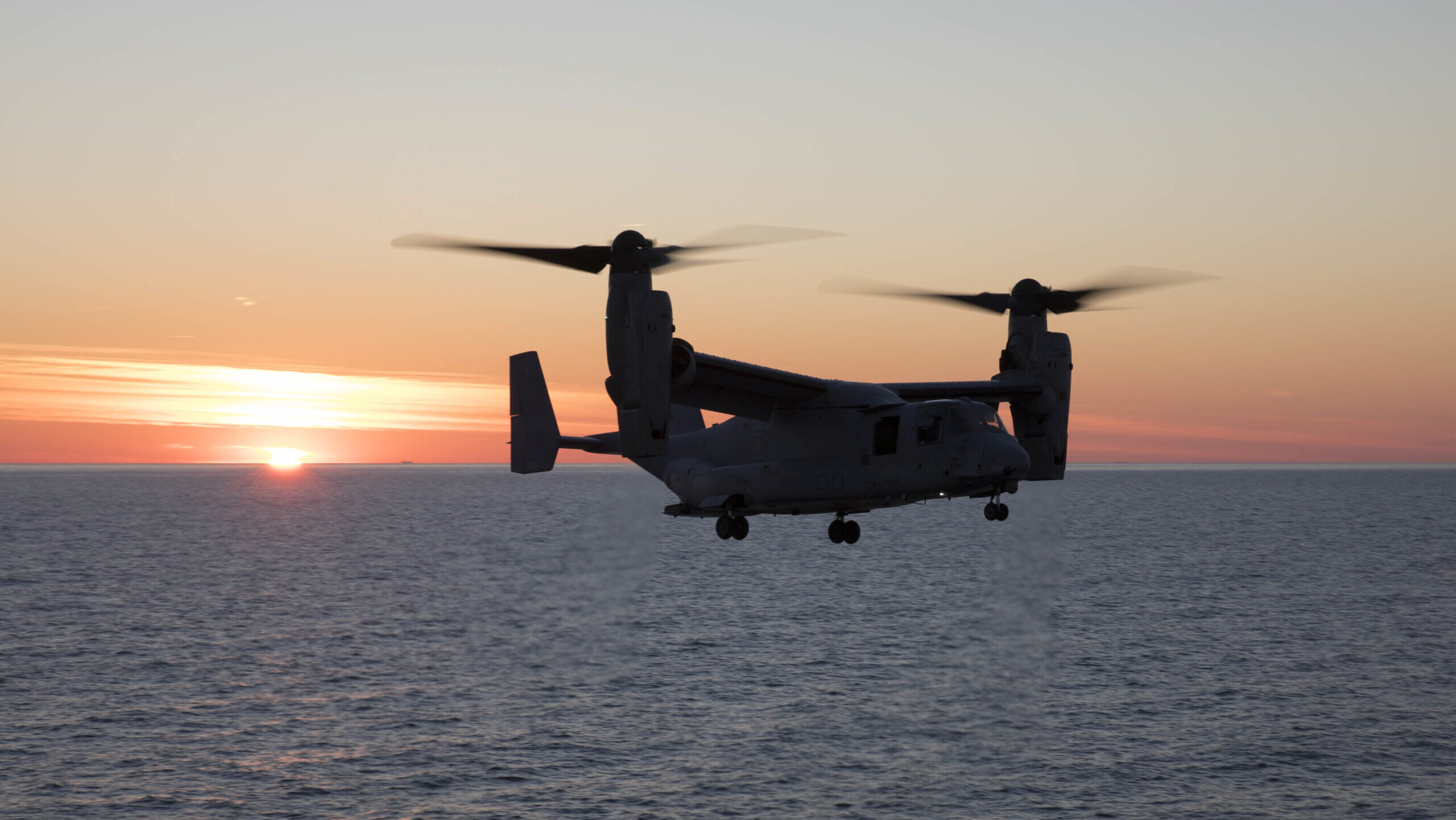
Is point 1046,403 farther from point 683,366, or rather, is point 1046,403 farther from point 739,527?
point 683,366

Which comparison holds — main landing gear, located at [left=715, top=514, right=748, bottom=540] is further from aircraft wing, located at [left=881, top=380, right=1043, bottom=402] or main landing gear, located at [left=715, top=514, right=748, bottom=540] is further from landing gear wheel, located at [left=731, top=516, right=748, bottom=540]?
aircraft wing, located at [left=881, top=380, right=1043, bottom=402]

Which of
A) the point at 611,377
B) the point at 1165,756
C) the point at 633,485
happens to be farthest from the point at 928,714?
the point at 611,377

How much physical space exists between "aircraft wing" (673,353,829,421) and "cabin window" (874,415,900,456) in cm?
234

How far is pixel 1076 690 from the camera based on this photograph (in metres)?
151

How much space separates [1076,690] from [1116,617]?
43749 millimetres

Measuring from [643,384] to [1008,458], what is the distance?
1174 centimetres

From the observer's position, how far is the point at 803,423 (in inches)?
1496

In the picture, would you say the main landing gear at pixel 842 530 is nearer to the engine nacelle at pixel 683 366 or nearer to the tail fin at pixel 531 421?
the engine nacelle at pixel 683 366

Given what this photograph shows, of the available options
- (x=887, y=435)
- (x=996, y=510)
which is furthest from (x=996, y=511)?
(x=887, y=435)

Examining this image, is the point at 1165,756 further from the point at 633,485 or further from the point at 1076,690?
the point at 633,485

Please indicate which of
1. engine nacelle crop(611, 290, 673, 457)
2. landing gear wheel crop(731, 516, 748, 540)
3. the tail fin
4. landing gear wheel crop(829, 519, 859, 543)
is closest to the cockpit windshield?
landing gear wheel crop(829, 519, 859, 543)

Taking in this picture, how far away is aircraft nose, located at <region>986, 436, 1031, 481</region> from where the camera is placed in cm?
3494

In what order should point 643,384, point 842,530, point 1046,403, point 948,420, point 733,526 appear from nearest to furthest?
point 643,384 < point 948,420 < point 733,526 < point 842,530 < point 1046,403

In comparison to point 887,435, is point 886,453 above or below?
below
